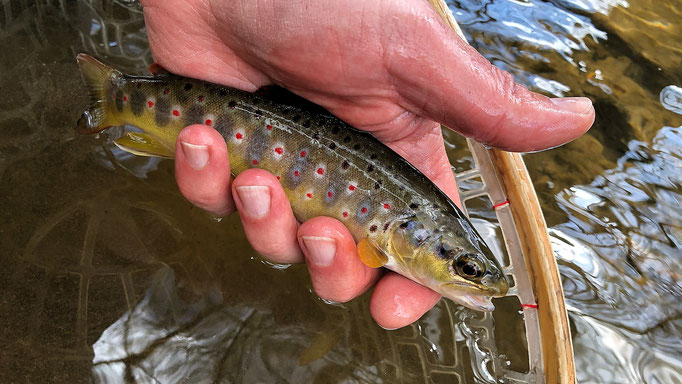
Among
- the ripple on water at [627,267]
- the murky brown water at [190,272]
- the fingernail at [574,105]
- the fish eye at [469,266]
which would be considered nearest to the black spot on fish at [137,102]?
the murky brown water at [190,272]

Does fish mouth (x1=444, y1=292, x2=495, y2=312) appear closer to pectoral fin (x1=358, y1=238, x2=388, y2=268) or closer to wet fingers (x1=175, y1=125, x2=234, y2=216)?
pectoral fin (x1=358, y1=238, x2=388, y2=268)

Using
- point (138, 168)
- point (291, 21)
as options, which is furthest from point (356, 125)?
point (138, 168)

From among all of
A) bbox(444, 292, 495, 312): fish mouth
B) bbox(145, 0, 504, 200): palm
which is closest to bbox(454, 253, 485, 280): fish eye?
bbox(444, 292, 495, 312): fish mouth

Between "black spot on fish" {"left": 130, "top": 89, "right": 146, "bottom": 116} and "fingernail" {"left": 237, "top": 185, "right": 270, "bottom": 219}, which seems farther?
"black spot on fish" {"left": 130, "top": 89, "right": 146, "bottom": 116}

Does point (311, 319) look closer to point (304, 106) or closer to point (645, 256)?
point (304, 106)

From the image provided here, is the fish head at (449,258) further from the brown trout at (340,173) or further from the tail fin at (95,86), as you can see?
the tail fin at (95,86)

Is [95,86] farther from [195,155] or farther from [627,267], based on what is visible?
[627,267]

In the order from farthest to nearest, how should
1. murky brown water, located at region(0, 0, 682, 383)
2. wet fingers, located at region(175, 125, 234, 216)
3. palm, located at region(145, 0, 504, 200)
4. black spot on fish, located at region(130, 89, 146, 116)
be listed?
murky brown water, located at region(0, 0, 682, 383)
black spot on fish, located at region(130, 89, 146, 116)
palm, located at region(145, 0, 504, 200)
wet fingers, located at region(175, 125, 234, 216)
